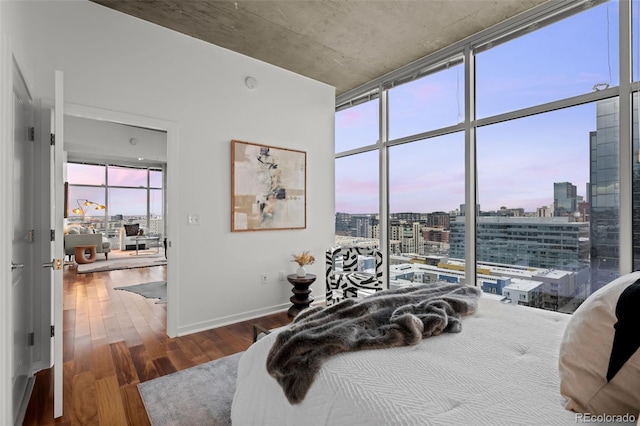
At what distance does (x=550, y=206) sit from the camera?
2955 millimetres

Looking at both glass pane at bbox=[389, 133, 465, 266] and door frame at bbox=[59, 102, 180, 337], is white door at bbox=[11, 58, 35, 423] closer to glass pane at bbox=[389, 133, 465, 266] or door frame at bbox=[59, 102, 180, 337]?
door frame at bbox=[59, 102, 180, 337]

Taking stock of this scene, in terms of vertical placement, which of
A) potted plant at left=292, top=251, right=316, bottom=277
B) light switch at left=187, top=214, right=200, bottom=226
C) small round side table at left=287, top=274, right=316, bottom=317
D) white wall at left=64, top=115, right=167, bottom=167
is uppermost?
white wall at left=64, top=115, right=167, bottom=167

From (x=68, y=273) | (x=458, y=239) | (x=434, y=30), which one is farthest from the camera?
(x=68, y=273)

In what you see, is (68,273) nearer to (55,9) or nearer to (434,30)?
(55,9)

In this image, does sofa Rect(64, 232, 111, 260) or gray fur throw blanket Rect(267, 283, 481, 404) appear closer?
gray fur throw blanket Rect(267, 283, 481, 404)

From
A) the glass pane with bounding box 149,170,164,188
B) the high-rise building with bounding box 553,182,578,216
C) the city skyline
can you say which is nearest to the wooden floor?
the city skyline

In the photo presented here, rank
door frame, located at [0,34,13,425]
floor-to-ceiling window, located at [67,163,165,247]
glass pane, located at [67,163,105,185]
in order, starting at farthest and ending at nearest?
floor-to-ceiling window, located at [67,163,165,247], glass pane, located at [67,163,105,185], door frame, located at [0,34,13,425]

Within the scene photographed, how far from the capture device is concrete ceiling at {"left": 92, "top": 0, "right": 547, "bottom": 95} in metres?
2.85

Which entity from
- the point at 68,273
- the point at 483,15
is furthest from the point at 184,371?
the point at 68,273

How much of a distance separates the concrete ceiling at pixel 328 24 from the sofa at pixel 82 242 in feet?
20.3

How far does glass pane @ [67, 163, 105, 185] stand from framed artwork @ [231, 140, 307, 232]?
743cm

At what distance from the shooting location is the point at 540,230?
119 inches

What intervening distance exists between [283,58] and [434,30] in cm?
169

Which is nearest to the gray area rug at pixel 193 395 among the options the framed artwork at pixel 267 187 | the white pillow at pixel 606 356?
the framed artwork at pixel 267 187
